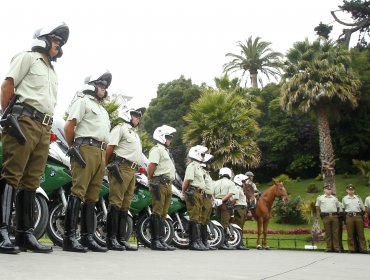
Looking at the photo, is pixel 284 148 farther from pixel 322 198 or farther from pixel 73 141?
pixel 73 141

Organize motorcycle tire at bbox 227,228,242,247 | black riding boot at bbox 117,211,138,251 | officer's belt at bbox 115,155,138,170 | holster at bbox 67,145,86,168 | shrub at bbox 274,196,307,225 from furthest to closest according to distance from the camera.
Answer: shrub at bbox 274,196,307,225
motorcycle tire at bbox 227,228,242,247
officer's belt at bbox 115,155,138,170
black riding boot at bbox 117,211,138,251
holster at bbox 67,145,86,168

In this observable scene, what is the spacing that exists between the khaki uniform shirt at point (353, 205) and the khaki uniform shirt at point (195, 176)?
6.48 meters

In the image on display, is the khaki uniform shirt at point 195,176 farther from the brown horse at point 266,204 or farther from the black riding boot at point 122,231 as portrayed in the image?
the brown horse at point 266,204

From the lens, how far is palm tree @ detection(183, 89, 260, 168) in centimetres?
2545

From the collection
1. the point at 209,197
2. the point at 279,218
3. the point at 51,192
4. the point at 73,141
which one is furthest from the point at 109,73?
the point at 279,218

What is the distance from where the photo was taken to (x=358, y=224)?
14.3 m

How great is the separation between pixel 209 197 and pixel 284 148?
109ft

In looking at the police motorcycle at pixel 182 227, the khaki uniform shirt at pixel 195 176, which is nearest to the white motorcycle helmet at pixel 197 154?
the khaki uniform shirt at pixel 195 176

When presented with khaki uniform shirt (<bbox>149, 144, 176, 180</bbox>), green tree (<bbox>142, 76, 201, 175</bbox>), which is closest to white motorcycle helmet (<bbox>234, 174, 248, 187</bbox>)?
khaki uniform shirt (<bbox>149, 144, 176, 180</bbox>)

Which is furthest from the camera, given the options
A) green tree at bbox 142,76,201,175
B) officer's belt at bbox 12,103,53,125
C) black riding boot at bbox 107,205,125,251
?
green tree at bbox 142,76,201,175

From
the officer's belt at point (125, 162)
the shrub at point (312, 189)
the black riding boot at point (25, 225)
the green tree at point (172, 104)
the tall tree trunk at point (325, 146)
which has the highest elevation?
the green tree at point (172, 104)

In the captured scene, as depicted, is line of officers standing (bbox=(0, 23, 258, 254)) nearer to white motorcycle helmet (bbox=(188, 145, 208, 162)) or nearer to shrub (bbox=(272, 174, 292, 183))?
white motorcycle helmet (bbox=(188, 145, 208, 162))

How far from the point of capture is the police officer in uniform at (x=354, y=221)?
14.2 m

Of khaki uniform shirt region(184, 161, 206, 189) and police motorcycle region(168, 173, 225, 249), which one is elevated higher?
khaki uniform shirt region(184, 161, 206, 189)
